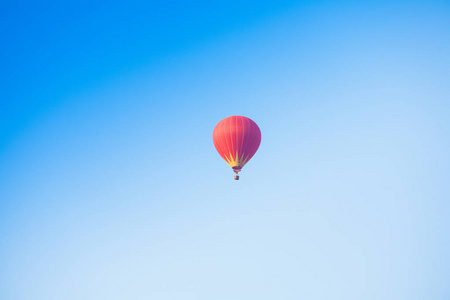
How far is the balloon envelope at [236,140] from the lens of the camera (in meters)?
45.9

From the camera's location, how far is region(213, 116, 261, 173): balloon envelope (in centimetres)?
4594

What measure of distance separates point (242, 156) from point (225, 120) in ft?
17.2

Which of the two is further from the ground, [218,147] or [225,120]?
[225,120]

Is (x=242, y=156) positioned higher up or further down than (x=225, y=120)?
further down

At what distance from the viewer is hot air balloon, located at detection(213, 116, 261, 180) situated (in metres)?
45.9

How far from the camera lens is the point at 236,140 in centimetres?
4597

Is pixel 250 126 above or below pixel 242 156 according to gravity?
above

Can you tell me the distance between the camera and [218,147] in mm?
47625

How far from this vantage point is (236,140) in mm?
45969

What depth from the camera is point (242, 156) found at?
46688 mm

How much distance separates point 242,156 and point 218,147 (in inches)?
137

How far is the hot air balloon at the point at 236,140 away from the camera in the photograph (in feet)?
151

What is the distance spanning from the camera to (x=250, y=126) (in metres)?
46.6
